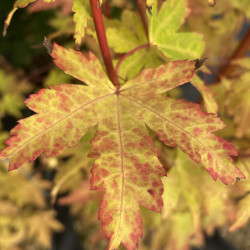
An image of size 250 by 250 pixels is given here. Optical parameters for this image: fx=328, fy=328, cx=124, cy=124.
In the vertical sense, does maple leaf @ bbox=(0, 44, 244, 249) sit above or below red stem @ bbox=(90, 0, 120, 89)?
below

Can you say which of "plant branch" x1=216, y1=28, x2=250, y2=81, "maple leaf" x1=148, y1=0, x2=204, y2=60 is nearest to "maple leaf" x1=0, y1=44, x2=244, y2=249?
"maple leaf" x1=148, y1=0, x2=204, y2=60

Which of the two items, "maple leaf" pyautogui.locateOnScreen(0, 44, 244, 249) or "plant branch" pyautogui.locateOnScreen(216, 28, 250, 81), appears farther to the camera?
"plant branch" pyautogui.locateOnScreen(216, 28, 250, 81)

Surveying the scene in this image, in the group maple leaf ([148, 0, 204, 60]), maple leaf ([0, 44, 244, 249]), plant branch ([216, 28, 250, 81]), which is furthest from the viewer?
plant branch ([216, 28, 250, 81])

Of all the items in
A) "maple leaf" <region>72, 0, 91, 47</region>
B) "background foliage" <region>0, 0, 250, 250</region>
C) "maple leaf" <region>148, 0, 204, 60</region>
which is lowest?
"background foliage" <region>0, 0, 250, 250</region>

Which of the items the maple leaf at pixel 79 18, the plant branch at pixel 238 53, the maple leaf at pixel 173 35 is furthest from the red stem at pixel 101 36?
the plant branch at pixel 238 53

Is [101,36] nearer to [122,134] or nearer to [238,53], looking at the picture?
[122,134]

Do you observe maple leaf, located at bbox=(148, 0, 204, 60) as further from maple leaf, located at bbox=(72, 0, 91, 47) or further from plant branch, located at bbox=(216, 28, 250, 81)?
plant branch, located at bbox=(216, 28, 250, 81)
